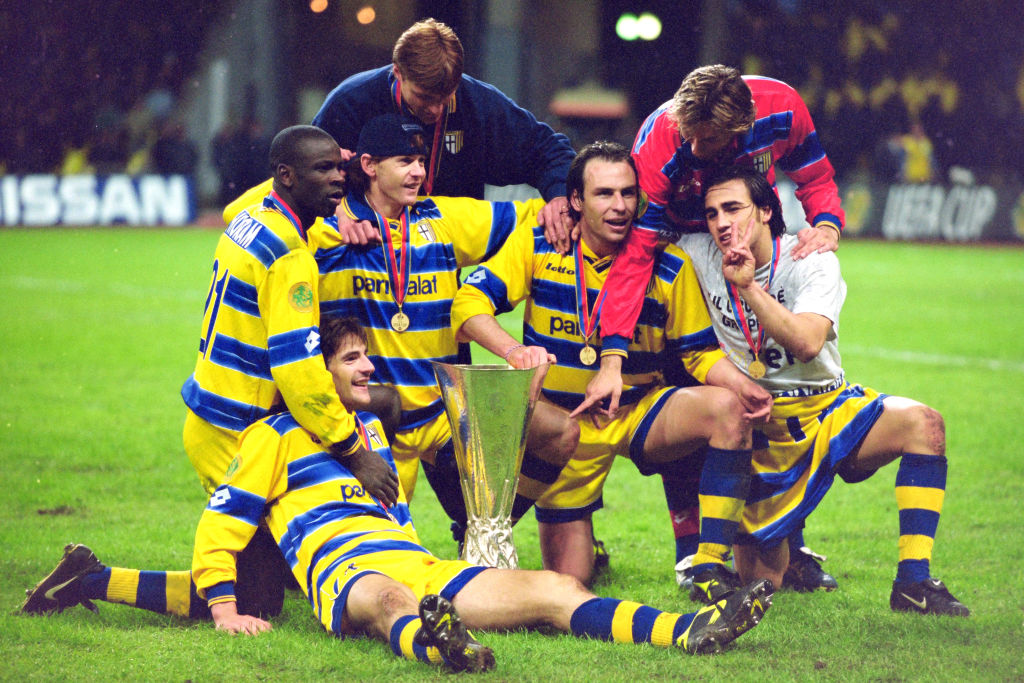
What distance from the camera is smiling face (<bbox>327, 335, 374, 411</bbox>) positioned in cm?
371

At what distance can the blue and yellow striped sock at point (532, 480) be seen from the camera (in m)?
4.08

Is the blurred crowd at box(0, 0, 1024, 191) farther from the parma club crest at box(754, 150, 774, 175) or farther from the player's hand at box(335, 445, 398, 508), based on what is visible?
the player's hand at box(335, 445, 398, 508)

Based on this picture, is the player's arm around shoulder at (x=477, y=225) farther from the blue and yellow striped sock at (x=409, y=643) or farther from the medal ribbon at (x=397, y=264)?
the blue and yellow striped sock at (x=409, y=643)

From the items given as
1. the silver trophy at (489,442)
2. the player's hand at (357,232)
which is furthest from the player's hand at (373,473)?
the player's hand at (357,232)

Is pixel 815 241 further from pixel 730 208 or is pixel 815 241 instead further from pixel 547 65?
pixel 547 65

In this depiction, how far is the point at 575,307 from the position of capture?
4176 millimetres

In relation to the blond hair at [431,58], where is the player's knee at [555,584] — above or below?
below

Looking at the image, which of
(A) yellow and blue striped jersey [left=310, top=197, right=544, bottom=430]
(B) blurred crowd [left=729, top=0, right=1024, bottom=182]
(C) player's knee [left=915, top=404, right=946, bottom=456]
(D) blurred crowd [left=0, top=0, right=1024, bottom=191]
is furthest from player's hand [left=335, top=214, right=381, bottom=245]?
(B) blurred crowd [left=729, top=0, right=1024, bottom=182]

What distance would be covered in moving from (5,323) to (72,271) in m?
4.41

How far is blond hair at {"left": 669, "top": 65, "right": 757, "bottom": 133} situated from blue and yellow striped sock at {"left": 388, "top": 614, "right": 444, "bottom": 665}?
1917mm

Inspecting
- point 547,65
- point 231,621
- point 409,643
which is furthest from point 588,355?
point 547,65

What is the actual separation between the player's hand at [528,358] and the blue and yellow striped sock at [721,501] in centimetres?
68

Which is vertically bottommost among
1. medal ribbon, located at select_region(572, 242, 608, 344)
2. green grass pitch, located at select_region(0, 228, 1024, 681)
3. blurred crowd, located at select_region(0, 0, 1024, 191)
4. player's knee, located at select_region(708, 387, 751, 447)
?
green grass pitch, located at select_region(0, 228, 1024, 681)

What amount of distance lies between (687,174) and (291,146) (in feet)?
4.69
